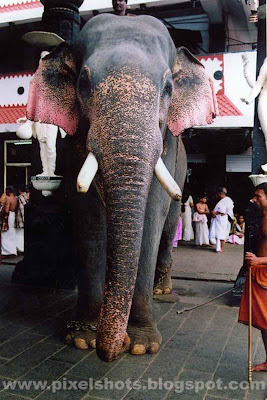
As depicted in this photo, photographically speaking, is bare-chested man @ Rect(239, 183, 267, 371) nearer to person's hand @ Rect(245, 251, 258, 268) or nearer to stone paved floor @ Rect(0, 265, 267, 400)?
person's hand @ Rect(245, 251, 258, 268)

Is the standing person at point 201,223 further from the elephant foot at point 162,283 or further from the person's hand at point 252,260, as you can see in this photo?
the person's hand at point 252,260

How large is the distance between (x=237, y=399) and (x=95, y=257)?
166 centimetres

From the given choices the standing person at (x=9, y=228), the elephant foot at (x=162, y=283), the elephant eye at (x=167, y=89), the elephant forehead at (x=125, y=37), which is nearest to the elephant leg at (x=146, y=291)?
the elephant eye at (x=167, y=89)

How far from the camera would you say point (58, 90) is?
3768 millimetres

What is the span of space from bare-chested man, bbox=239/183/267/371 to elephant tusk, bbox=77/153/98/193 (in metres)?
1.38

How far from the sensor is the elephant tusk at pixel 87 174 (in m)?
2.65

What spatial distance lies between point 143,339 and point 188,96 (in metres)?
2.19

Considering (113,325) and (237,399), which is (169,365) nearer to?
(237,399)

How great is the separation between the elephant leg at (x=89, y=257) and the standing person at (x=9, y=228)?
5873 mm

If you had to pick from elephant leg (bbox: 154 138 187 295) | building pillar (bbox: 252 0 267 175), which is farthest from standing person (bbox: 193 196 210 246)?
building pillar (bbox: 252 0 267 175)

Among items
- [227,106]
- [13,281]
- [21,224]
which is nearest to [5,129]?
[21,224]

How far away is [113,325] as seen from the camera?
256cm

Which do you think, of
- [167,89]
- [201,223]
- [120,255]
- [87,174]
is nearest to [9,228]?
[201,223]

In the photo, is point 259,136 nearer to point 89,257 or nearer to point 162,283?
point 162,283
